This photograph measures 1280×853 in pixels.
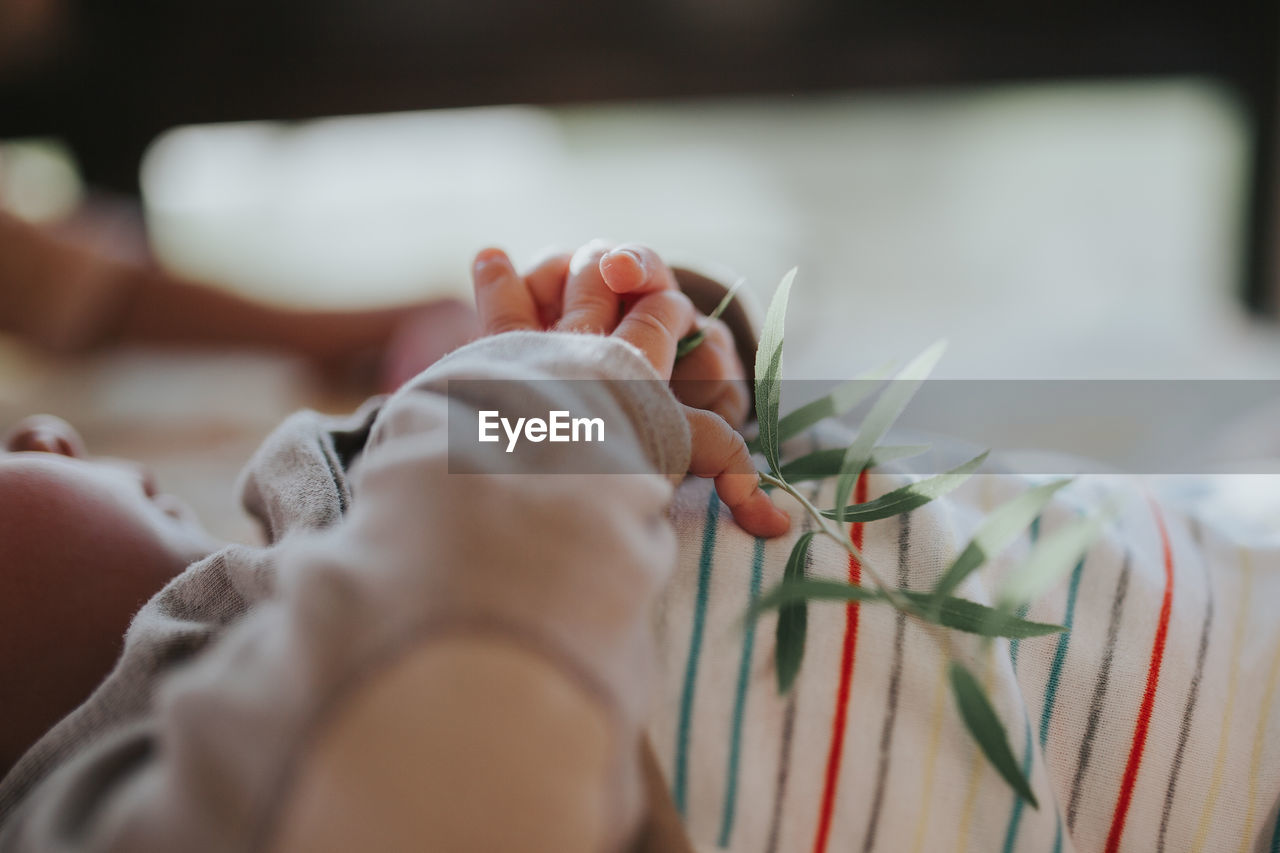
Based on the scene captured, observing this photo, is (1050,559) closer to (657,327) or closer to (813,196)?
(657,327)

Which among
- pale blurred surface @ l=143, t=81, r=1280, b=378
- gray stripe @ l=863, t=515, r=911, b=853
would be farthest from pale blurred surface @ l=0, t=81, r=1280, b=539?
gray stripe @ l=863, t=515, r=911, b=853

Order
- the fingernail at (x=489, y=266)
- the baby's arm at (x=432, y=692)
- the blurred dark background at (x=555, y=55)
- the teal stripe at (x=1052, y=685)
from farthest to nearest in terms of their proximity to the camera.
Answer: the blurred dark background at (x=555, y=55)
the fingernail at (x=489, y=266)
the teal stripe at (x=1052, y=685)
the baby's arm at (x=432, y=692)

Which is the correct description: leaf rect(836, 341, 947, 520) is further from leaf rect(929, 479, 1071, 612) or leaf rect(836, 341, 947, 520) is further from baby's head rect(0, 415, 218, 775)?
baby's head rect(0, 415, 218, 775)

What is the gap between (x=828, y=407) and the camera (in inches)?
16.8

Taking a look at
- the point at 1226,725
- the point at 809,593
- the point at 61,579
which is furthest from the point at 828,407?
the point at 61,579

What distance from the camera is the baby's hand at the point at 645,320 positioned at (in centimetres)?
38

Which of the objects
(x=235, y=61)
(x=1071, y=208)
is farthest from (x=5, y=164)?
(x=1071, y=208)

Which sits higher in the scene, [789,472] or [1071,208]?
[1071,208]

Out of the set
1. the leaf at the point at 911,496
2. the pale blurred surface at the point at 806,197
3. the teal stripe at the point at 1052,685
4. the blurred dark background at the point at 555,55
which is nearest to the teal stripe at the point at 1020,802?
the teal stripe at the point at 1052,685

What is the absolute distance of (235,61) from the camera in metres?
1.71

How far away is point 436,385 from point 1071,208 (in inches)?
63.1

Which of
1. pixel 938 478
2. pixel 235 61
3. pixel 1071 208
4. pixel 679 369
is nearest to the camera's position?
pixel 938 478

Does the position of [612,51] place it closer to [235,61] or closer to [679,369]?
[235,61]

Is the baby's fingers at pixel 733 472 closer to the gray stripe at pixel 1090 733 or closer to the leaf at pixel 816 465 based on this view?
the leaf at pixel 816 465
